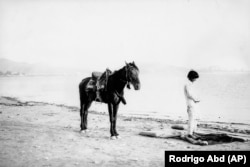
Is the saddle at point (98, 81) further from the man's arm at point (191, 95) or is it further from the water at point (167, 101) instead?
the man's arm at point (191, 95)

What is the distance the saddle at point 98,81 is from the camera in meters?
8.78

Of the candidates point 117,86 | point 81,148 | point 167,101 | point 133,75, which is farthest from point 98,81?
point 167,101

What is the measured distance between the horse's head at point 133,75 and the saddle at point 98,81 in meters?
1.13

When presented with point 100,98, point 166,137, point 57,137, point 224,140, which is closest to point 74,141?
point 57,137

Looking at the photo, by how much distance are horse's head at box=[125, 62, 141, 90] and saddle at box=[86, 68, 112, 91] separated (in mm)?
1133

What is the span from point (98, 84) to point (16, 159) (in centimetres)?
369

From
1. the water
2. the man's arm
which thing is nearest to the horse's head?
the man's arm

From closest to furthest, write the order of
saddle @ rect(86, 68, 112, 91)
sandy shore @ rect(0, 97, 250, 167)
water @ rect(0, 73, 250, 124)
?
sandy shore @ rect(0, 97, 250, 167) → saddle @ rect(86, 68, 112, 91) → water @ rect(0, 73, 250, 124)

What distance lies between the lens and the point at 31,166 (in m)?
5.71

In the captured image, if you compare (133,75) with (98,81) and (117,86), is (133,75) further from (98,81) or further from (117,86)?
(98,81)

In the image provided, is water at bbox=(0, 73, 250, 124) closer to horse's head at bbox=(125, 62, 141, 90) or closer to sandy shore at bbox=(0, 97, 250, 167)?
sandy shore at bbox=(0, 97, 250, 167)

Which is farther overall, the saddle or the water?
the water

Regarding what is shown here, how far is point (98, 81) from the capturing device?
898 centimetres

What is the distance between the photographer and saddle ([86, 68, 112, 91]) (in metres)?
8.78
